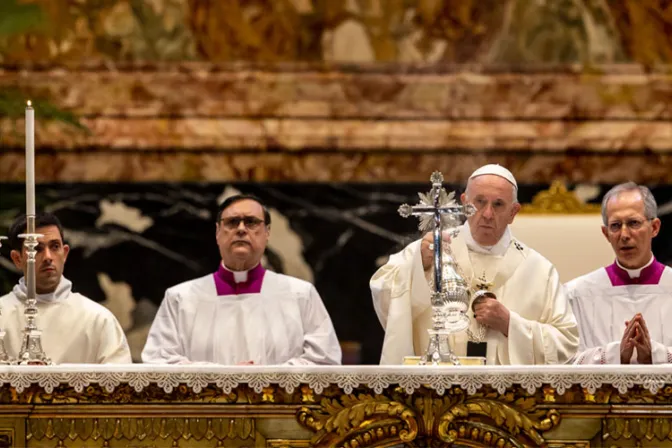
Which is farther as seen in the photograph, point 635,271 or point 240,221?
point 635,271

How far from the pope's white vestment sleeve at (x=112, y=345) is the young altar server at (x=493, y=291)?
1.20 m

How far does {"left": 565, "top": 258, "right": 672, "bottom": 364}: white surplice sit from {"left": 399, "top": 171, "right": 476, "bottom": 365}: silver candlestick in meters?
1.37

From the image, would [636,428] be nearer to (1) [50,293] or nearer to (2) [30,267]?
(2) [30,267]

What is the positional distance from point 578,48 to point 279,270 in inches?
90.0

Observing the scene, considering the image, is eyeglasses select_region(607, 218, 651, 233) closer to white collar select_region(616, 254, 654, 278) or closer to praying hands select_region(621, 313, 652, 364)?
white collar select_region(616, 254, 654, 278)

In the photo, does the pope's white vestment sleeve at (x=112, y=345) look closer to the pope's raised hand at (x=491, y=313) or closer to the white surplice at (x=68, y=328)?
the white surplice at (x=68, y=328)

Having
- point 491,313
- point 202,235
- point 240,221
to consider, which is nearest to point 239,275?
point 240,221

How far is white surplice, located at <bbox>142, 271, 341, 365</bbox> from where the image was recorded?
24.7 ft

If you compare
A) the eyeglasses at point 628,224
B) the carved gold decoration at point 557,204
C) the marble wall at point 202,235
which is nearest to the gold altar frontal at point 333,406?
the eyeglasses at point 628,224

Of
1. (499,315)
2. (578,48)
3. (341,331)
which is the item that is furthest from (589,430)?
(578,48)

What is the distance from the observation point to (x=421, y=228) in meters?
6.48

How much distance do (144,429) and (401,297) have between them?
1.48 meters

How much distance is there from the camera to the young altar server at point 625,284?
25.0 ft

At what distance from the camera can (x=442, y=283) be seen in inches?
250
